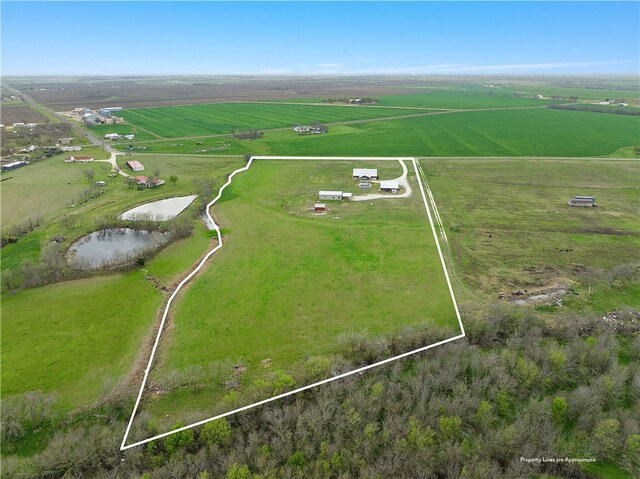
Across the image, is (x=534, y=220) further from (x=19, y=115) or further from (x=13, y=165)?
(x=19, y=115)

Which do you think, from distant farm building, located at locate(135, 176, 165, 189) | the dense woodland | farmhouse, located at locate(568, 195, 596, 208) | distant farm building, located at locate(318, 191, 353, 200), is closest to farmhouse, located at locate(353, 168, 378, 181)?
distant farm building, located at locate(318, 191, 353, 200)

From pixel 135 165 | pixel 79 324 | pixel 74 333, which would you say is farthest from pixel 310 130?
pixel 74 333

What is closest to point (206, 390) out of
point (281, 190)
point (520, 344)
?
point (520, 344)

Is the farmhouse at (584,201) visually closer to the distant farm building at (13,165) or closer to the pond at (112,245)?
the pond at (112,245)

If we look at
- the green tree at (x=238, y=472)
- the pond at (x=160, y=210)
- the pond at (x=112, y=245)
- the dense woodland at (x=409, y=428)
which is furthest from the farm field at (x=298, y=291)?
the pond at (x=112, y=245)

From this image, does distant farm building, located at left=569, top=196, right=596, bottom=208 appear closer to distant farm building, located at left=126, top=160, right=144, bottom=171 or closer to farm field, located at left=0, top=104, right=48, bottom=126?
distant farm building, located at left=126, top=160, right=144, bottom=171

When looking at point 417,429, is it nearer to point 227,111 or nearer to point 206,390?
point 206,390
